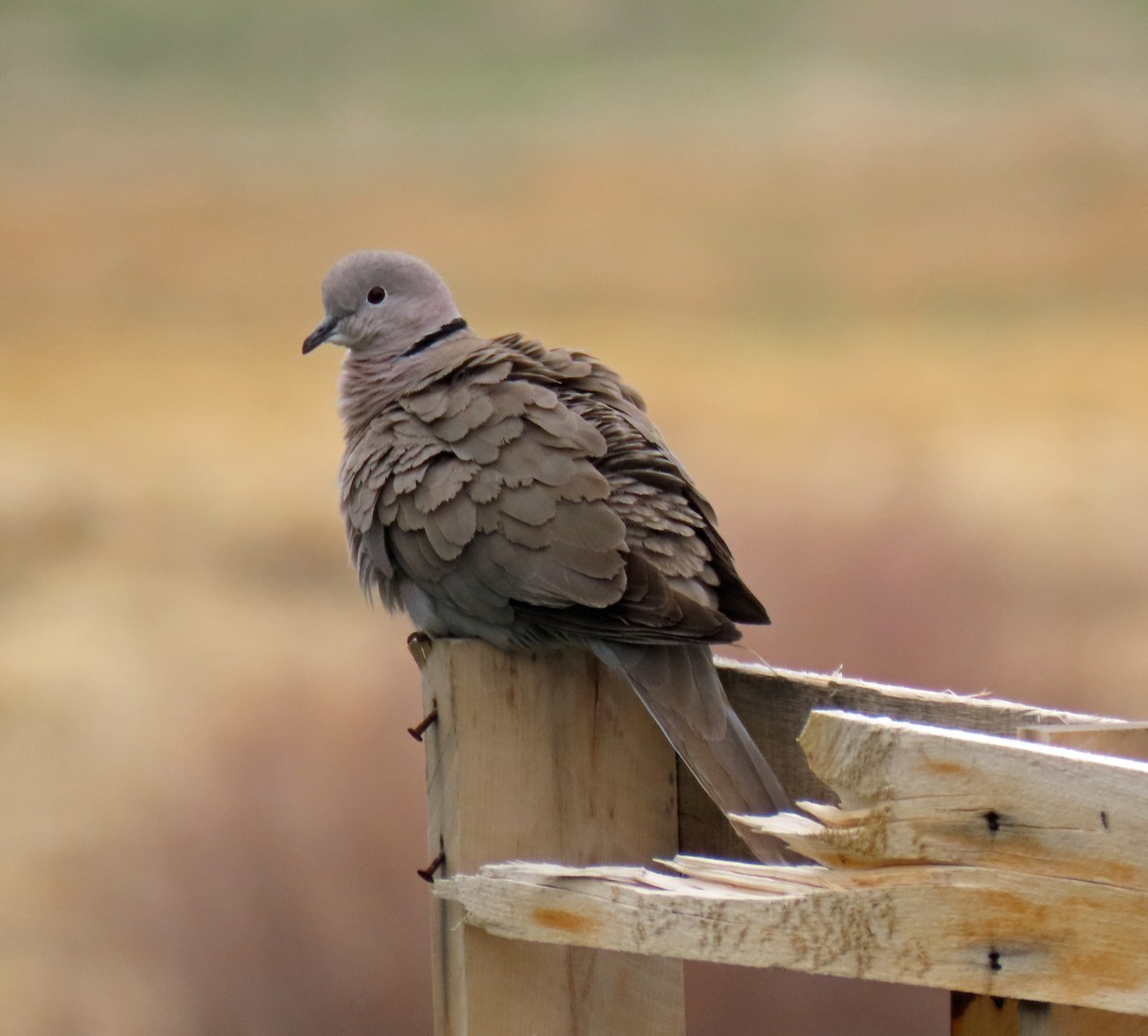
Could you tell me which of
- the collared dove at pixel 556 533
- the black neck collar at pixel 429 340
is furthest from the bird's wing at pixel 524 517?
the black neck collar at pixel 429 340

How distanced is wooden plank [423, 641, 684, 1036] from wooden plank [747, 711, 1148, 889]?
19.5 inches

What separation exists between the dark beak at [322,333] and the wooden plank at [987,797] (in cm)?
137

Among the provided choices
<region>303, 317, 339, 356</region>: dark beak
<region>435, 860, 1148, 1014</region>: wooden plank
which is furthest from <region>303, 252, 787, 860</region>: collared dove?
<region>303, 317, 339, 356</region>: dark beak

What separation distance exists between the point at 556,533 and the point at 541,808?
31cm

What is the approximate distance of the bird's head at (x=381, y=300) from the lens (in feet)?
7.11

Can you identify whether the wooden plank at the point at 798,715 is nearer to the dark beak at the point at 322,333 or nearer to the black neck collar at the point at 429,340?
the black neck collar at the point at 429,340

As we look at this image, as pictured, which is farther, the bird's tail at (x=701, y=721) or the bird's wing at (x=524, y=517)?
the bird's wing at (x=524, y=517)

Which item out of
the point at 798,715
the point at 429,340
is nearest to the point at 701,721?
the point at 798,715

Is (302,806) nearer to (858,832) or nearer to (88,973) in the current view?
(88,973)

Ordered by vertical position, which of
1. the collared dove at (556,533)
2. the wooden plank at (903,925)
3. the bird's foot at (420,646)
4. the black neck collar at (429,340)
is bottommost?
the wooden plank at (903,925)

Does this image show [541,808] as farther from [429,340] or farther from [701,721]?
[429,340]

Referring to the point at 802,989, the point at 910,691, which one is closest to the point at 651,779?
the point at 910,691

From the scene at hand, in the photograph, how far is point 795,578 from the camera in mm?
2746

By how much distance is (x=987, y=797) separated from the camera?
1008 millimetres
